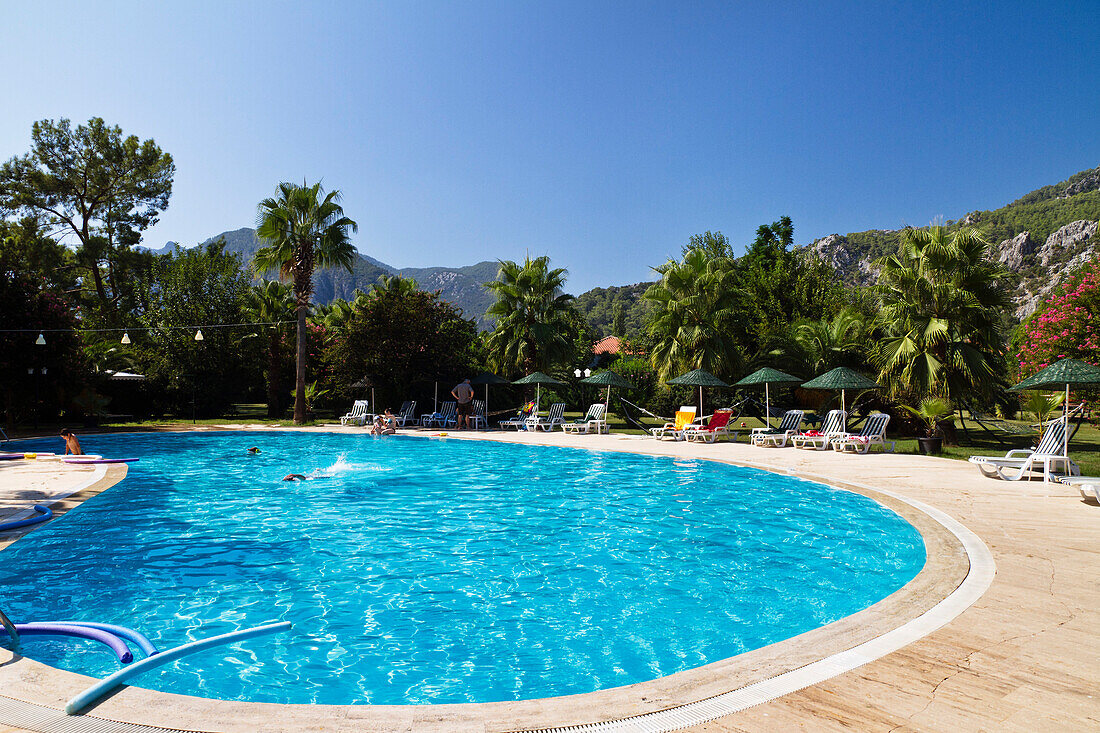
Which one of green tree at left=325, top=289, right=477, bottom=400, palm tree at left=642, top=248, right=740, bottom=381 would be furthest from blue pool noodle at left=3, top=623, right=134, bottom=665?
green tree at left=325, top=289, right=477, bottom=400

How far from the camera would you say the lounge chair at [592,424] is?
21984mm

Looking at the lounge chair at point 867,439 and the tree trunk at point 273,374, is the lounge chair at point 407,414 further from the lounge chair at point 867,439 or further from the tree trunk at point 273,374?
the lounge chair at point 867,439

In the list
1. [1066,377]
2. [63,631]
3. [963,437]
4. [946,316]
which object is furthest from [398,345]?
[63,631]

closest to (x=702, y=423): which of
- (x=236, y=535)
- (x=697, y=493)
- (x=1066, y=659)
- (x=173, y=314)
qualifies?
(x=697, y=493)

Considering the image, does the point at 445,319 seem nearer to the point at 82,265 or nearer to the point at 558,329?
the point at 558,329

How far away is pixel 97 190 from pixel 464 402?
2795 centimetres

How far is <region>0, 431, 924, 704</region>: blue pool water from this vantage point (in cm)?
418

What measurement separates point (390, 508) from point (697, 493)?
5182mm

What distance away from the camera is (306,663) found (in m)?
4.25

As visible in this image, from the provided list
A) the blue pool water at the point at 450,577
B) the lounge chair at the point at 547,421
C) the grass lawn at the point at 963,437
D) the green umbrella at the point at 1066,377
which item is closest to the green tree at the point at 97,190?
the grass lawn at the point at 963,437

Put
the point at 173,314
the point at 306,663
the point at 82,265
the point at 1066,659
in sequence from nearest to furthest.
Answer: the point at 1066,659 < the point at 306,663 < the point at 173,314 < the point at 82,265

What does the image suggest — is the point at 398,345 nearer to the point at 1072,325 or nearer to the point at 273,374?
the point at 273,374

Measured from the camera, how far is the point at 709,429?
18.7m

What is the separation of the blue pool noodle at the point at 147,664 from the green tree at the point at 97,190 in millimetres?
37151
